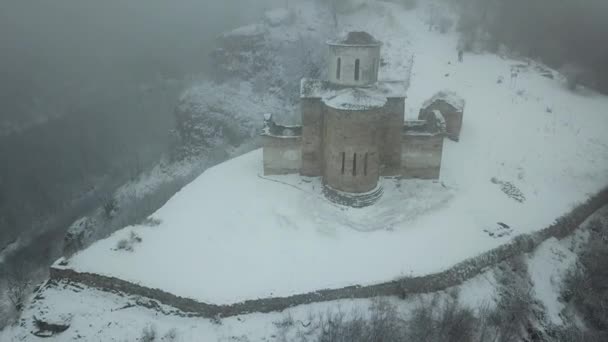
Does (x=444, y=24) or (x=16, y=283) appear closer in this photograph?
(x=16, y=283)

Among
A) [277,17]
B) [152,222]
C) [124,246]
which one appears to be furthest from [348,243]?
[277,17]

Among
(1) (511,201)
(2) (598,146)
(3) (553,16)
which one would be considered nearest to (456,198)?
(1) (511,201)

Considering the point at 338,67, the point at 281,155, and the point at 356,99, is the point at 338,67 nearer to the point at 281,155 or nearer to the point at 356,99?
the point at 356,99

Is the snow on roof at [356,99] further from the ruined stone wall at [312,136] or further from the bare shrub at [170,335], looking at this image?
the bare shrub at [170,335]

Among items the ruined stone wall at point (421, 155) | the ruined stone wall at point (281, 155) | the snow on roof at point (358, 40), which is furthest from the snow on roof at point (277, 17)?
the ruined stone wall at point (421, 155)

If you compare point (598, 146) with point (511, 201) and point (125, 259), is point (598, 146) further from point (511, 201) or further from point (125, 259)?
point (125, 259)

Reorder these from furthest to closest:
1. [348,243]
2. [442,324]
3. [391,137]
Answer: [391,137] < [348,243] < [442,324]
